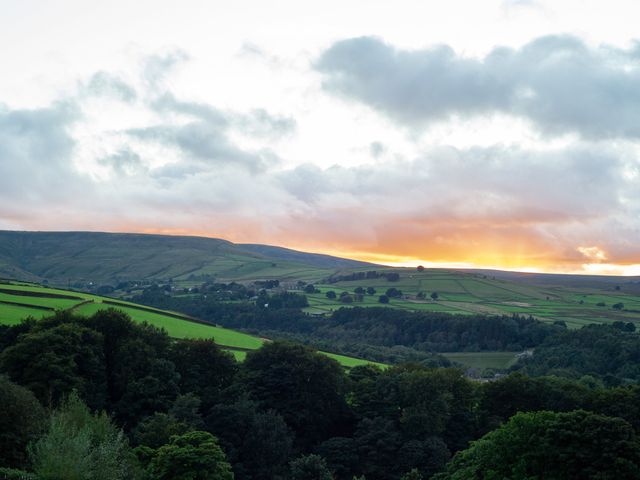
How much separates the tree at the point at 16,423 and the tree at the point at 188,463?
8367 millimetres

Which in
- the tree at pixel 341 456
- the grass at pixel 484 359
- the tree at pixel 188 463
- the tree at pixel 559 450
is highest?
the tree at pixel 559 450

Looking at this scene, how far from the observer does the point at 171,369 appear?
6775 centimetres

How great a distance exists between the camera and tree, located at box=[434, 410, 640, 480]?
42.2 metres

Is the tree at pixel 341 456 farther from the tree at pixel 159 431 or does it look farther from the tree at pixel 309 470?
the tree at pixel 159 431

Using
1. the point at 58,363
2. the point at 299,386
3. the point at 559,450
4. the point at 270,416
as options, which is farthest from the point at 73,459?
the point at 299,386

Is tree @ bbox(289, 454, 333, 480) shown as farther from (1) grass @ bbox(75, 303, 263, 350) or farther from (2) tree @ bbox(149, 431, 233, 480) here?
(1) grass @ bbox(75, 303, 263, 350)

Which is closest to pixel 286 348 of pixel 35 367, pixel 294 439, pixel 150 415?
pixel 294 439

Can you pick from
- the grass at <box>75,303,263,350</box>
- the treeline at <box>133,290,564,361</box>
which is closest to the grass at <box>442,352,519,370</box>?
the treeline at <box>133,290,564,361</box>

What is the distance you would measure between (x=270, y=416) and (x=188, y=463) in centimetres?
1948

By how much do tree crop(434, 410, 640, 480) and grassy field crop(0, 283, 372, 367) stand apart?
52.2 meters

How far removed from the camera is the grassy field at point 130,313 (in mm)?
94438

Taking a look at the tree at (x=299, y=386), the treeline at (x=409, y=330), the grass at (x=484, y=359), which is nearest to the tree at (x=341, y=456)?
the tree at (x=299, y=386)

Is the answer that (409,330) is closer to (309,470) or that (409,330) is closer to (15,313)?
(15,313)

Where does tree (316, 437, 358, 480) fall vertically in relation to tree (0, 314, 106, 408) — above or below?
below
